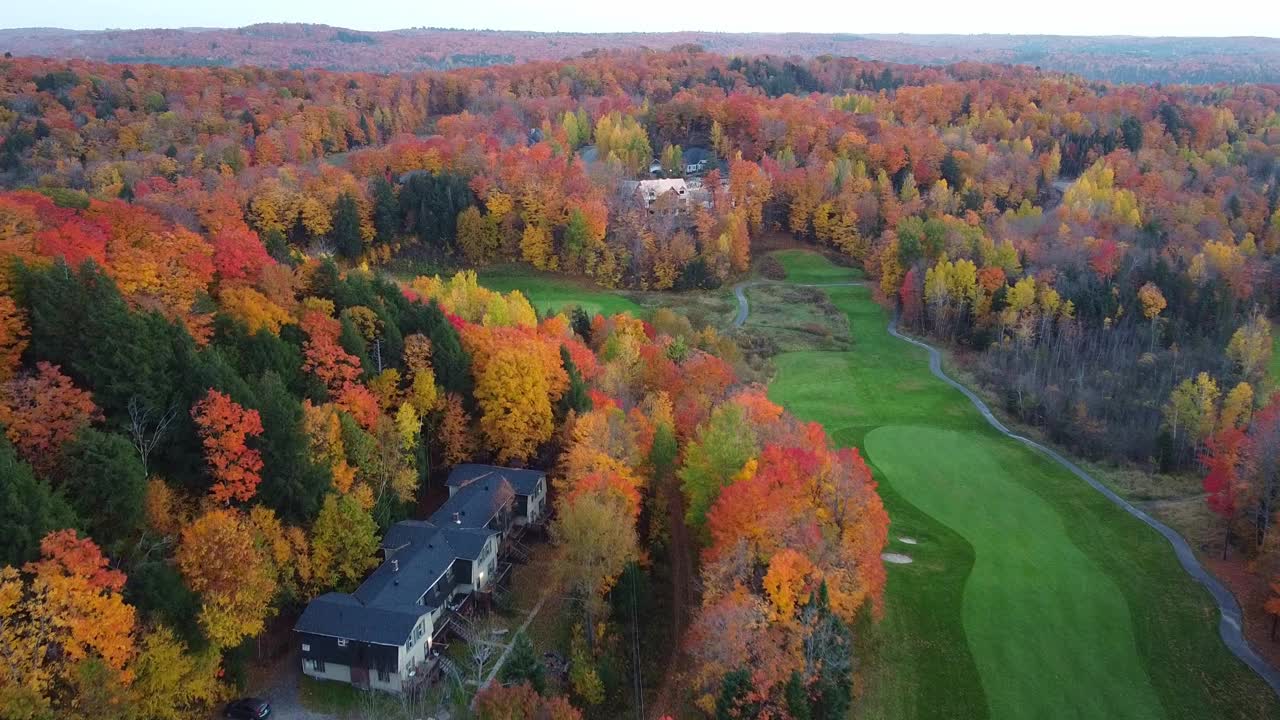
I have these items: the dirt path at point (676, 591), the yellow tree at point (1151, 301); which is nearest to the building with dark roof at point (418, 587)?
the dirt path at point (676, 591)

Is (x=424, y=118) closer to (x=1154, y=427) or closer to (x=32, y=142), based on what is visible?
(x=32, y=142)

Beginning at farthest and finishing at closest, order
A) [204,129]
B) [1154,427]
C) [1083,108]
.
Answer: [1083,108]
[204,129]
[1154,427]

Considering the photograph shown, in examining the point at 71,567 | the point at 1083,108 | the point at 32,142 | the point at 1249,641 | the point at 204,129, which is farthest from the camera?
the point at 1083,108

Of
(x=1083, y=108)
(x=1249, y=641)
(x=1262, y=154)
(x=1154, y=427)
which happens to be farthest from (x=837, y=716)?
(x=1083, y=108)

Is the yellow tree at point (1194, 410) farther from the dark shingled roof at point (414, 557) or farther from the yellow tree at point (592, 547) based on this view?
the dark shingled roof at point (414, 557)

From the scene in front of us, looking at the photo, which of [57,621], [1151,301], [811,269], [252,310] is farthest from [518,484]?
[811,269]

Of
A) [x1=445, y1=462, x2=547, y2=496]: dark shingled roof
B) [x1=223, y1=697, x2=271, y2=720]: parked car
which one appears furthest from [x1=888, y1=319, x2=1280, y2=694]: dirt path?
[x1=223, y1=697, x2=271, y2=720]: parked car

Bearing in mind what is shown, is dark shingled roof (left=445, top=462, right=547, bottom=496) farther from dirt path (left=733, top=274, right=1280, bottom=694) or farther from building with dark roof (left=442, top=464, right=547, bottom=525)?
dirt path (left=733, top=274, right=1280, bottom=694)
